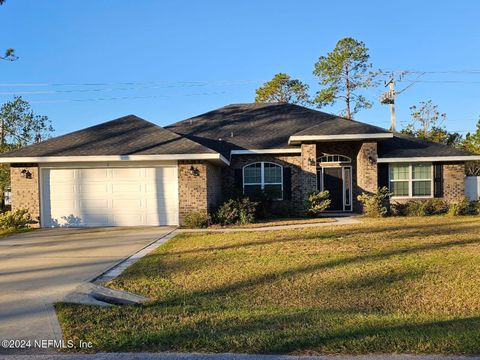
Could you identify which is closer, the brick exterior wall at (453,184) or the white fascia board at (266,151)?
the brick exterior wall at (453,184)

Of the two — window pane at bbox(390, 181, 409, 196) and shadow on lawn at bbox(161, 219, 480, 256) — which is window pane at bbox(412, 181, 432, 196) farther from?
shadow on lawn at bbox(161, 219, 480, 256)

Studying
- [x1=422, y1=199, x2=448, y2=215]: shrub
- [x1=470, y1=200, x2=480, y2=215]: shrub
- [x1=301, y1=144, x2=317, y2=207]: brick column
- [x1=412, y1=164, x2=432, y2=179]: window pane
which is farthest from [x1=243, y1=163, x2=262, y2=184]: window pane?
[x1=470, y1=200, x2=480, y2=215]: shrub

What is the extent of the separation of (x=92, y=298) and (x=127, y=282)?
942 millimetres

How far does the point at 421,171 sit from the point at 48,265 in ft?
50.7

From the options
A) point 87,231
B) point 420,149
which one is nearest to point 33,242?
point 87,231

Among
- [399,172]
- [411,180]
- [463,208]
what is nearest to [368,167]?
[399,172]

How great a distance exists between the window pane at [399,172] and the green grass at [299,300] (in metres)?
7.64

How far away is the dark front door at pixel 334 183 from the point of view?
19.2 metres

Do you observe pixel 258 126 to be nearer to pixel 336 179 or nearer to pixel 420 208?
pixel 336 179

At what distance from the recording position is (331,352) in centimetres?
395

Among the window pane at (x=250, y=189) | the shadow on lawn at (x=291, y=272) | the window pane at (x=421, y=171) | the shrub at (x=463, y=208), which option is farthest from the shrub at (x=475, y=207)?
the window pane at (x=250, y=189)

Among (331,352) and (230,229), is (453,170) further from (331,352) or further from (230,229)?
(331,352)

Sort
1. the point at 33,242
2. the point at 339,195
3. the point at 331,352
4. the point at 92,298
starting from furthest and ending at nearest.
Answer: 1. the point at 339,195
2. the point at 33,242
3. the point at 92,298
4. the point at 331,352

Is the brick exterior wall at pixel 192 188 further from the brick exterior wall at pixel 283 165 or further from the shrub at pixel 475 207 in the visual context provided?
the shrub at pixel 475 207
